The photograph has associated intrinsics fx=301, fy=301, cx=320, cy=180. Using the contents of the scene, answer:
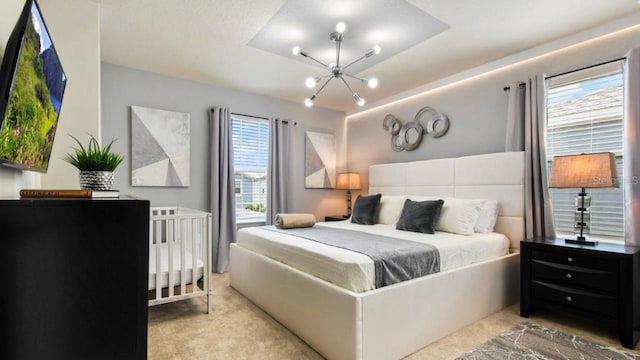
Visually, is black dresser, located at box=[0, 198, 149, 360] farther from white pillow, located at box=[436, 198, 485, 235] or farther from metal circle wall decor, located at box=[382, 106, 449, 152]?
metal circle wall decor, located at box=[382, 106, 449, 152]

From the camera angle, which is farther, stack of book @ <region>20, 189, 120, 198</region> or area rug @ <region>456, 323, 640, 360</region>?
area rug @ <region>456, 323, 640, 360</region>

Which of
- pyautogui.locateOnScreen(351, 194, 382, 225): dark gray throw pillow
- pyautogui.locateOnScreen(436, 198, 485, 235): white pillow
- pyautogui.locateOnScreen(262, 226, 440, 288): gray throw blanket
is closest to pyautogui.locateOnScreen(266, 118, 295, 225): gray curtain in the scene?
pyautogui.locateOnScreen(351, 194, 382, 225): dark gray throw pillow

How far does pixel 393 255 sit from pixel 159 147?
10.3 feet

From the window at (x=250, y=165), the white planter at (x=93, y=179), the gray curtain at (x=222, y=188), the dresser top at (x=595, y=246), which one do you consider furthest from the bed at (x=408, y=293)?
the white planter at (x=93, y=179)

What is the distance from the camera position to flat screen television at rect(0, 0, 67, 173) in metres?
0.90

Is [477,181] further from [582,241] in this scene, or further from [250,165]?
[250,165]

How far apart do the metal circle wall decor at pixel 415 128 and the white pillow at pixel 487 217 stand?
1.18 metres

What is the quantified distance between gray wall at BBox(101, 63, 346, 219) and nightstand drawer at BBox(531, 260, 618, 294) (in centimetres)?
319

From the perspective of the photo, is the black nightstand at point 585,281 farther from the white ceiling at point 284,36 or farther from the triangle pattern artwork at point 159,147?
the triangle pattern artwork at point 159,147

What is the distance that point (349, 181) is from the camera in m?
5.01

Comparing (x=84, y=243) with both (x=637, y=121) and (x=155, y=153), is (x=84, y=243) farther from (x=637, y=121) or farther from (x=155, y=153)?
(x=637, y=121)

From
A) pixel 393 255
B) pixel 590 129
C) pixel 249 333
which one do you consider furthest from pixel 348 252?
pixel 590 129

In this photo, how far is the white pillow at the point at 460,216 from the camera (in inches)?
117

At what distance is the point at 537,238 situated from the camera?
2.82 meters
